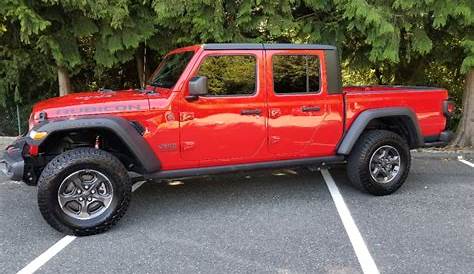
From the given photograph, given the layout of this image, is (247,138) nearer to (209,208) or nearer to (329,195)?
(209,208)

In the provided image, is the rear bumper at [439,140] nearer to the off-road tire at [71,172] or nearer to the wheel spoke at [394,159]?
the wheel spoke at [394,159]

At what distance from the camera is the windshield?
16.2 ft

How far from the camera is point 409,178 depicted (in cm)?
639

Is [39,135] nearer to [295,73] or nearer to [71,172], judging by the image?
[71,172]

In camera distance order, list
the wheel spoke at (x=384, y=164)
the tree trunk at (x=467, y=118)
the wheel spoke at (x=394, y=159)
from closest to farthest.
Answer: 1. the wheel spoke at (x=384, y=164)
2. the wheel spoke at (x=394, y=159)
3. the tree trunk at (x=467, y=118)

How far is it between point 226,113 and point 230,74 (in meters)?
0.44

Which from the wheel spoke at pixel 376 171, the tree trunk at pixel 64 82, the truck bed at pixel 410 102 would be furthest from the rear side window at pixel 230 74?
the tree trunk at pixel 64 82

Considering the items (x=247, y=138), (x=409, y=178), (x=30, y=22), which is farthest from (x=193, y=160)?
(x=30, y=22)

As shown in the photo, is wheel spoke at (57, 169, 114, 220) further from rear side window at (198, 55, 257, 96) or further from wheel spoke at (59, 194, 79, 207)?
rear side window at (198, 55, 257, 96)

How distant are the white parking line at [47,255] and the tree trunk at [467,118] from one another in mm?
6944

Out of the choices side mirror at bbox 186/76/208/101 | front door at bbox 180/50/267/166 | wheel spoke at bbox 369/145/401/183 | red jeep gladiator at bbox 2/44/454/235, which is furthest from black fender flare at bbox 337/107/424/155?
side mirror at bbox 186/76/208/101

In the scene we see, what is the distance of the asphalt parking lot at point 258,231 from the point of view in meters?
3.77

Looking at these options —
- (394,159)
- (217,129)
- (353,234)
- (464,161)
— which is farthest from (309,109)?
(464,161)

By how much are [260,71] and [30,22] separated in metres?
3.92
